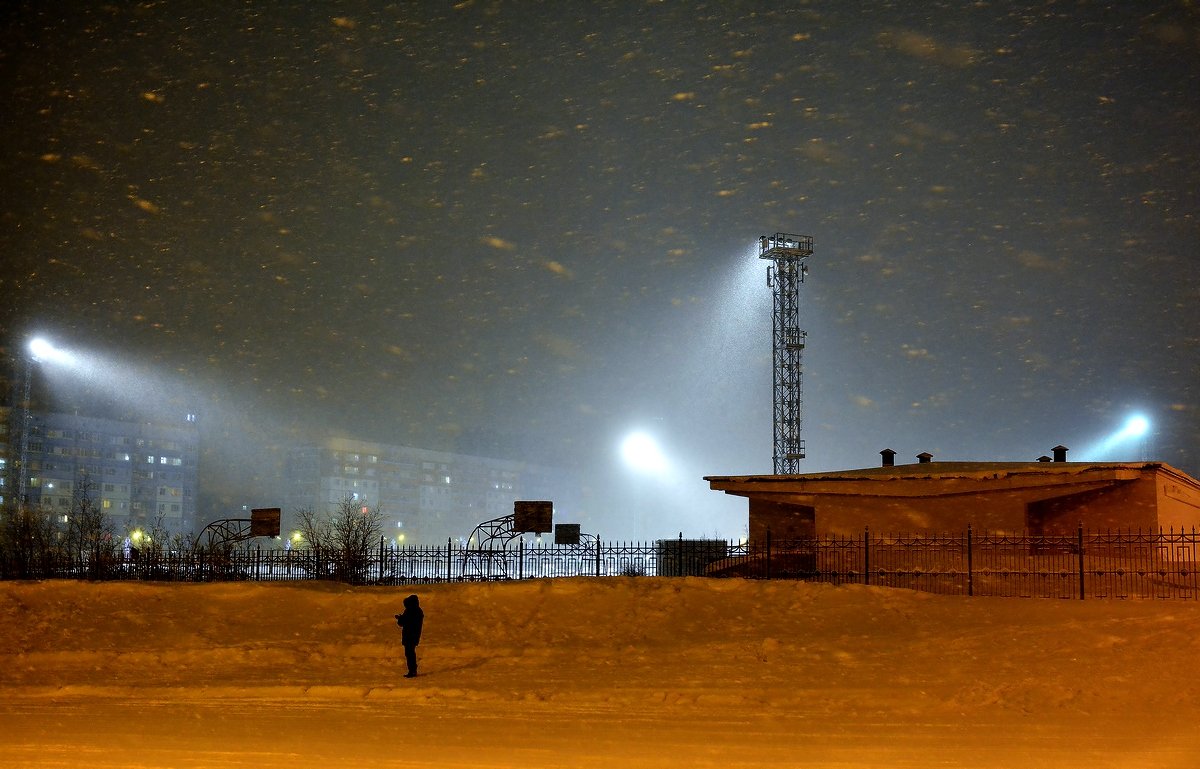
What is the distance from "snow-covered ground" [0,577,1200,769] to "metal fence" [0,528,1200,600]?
3214 millimetres

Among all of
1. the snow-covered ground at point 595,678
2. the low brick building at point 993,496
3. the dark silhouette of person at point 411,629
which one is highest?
the low brick building at point 993,496

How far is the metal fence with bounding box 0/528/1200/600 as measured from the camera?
84.0ft

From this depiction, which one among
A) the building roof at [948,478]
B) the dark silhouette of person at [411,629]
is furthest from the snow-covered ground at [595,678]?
the building roof at [948,478]

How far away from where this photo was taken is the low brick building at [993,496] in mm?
28203

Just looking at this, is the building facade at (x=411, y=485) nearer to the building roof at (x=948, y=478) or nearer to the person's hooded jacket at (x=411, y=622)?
the building roof at (x=948, y=478)

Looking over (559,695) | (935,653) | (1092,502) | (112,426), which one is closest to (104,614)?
(559,695)

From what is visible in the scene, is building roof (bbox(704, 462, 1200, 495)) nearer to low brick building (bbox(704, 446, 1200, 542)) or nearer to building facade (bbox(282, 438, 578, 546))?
low brick building (bbox(704, 446, 1200, 542))

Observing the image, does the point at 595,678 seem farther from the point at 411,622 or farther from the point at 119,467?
the point at 119,467

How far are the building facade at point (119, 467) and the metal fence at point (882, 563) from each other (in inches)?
3090

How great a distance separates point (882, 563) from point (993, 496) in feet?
13.5

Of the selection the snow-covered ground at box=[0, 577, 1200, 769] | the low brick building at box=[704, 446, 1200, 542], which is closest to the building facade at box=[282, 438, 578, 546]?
the low brick building at box=[704, 446, 1200, 542]

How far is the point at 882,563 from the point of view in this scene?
28312 millimetres

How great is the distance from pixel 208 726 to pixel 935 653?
485 inches

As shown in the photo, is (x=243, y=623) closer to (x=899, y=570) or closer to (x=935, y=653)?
(x=935, y=653)
